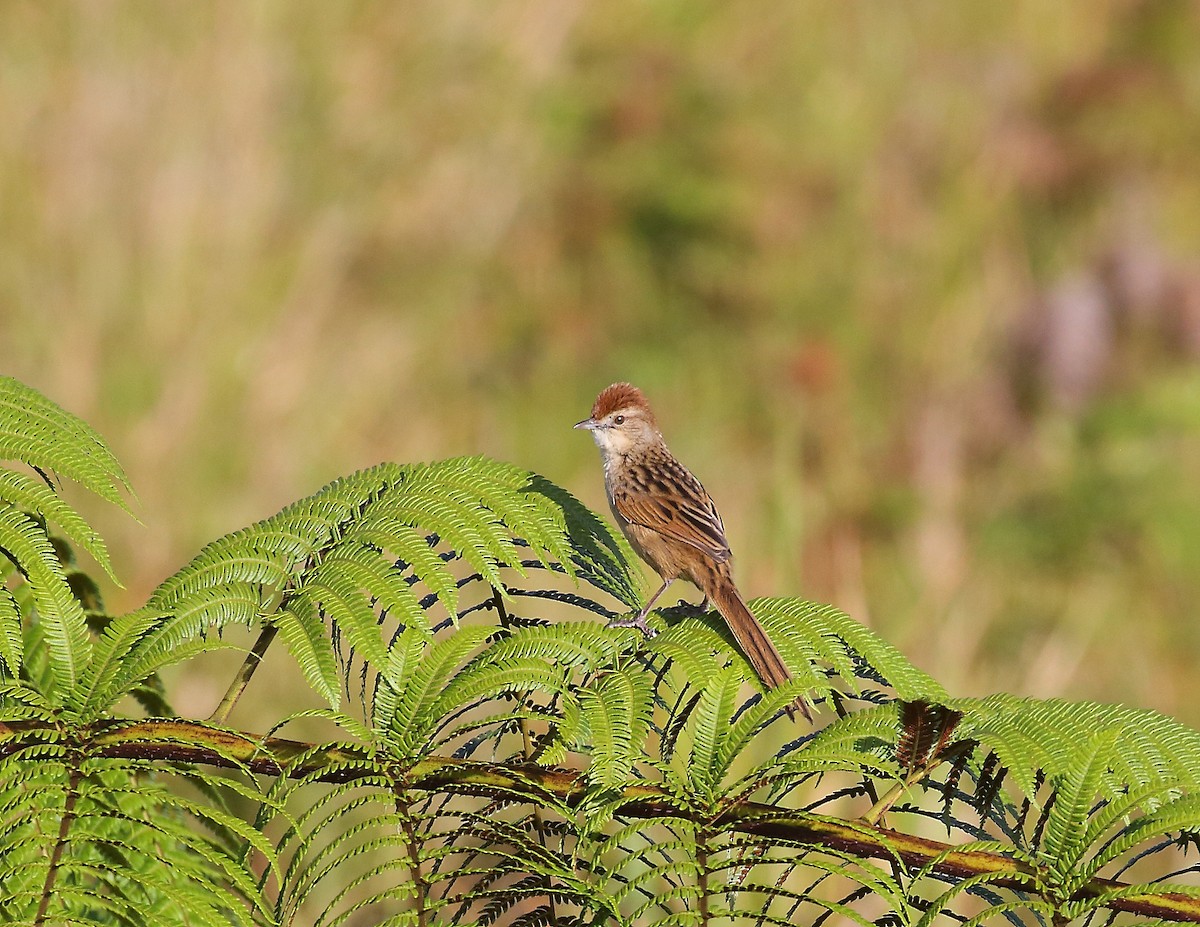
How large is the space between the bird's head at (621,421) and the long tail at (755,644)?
7.08ft

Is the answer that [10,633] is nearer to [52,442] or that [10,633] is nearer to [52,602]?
[52,602]

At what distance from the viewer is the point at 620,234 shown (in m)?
11.6

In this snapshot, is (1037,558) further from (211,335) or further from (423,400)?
(211,335)

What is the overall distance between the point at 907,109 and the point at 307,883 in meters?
10.7

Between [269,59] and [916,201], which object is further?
[916,201]

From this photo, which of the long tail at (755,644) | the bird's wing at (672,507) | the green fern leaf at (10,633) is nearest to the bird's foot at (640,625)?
the long tail at (755,644)

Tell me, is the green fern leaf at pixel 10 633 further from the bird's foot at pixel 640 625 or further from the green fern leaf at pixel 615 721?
the bird's foot at pixel 640 625

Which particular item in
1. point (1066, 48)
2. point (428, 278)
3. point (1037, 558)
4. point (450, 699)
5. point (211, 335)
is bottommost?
point (450, 699)

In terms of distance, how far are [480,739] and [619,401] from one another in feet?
8.99

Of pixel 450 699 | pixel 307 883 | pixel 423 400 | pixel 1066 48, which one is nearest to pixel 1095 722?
pixel 450 699

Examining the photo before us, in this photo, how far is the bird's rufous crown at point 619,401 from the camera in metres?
5.58

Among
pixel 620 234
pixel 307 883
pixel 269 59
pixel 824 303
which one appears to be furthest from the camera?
pixel 620 234

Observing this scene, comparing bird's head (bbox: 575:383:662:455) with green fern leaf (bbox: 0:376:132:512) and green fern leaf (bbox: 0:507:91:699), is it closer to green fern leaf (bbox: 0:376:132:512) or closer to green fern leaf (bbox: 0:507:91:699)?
green fern leaf (bbox: 0:376:132:512)

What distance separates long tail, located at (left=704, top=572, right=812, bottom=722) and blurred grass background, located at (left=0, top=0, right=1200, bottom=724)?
3.23 metres
